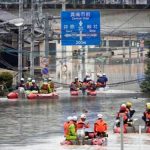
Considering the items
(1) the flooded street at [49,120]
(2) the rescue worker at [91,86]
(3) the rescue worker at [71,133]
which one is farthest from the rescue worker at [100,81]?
(3) the rescue worker at [71,133]

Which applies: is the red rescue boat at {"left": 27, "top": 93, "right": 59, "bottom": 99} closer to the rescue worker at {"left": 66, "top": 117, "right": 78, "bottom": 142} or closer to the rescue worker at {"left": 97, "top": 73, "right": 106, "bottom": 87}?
the rescue worker at {"left": 97, "top": 73, "right": 106, "bottom": 87}

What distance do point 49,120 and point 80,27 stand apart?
1786 centimetres

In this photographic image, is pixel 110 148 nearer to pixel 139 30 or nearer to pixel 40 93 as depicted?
pixel 40 93

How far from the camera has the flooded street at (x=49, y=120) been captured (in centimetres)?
2208

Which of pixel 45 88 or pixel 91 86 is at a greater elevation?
pixel 45 88

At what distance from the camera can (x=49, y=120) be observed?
3050 cm

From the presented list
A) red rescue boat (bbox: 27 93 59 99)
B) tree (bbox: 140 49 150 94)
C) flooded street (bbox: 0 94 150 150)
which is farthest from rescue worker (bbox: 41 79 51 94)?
tree (bbox: 140 49 150 94)

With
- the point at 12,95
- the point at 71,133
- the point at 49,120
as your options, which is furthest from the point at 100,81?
Answer: the point at 71,133

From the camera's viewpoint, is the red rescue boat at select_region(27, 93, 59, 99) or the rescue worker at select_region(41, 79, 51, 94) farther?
the rescue worker at select_region(41, 79, 51, 94)

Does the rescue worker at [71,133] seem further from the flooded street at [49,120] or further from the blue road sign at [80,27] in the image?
the blue road sign at [80,27]

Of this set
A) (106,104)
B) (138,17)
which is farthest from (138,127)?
(138,17)

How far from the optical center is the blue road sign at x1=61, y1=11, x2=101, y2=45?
156ft

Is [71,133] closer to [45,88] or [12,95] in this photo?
[12,95]

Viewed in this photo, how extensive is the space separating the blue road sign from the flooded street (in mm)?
4137
